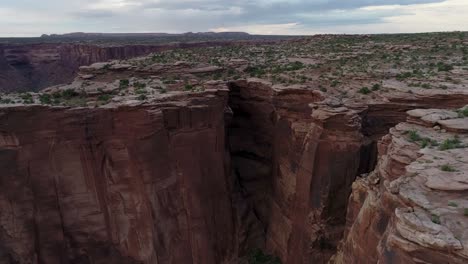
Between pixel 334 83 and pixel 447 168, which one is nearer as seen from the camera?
pixel 447 168

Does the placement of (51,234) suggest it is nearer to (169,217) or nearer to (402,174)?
(169,217)

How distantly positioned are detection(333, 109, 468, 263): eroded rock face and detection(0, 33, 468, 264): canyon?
0.21 metres

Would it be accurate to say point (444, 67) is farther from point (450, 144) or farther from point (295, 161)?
point (450, 144)

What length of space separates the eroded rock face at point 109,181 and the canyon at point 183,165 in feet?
0.19

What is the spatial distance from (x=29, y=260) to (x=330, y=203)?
51.9ft

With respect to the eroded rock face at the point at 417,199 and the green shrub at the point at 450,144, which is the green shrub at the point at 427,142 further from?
the green shrub at the point at 450,144

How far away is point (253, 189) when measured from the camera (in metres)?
27.4

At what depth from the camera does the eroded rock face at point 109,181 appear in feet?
63.7

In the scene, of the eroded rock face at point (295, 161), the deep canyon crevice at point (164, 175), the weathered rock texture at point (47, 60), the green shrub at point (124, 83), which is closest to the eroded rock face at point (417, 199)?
the eroded rock face at point (295, 161)

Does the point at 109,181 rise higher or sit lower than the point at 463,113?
lower

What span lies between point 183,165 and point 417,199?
47.4 feet

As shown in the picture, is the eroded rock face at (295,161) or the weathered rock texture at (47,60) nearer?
the eroded rock face at (295,161)

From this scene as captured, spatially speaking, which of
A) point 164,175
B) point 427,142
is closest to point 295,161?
point 164,175

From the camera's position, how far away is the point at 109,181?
2089 centimetres
